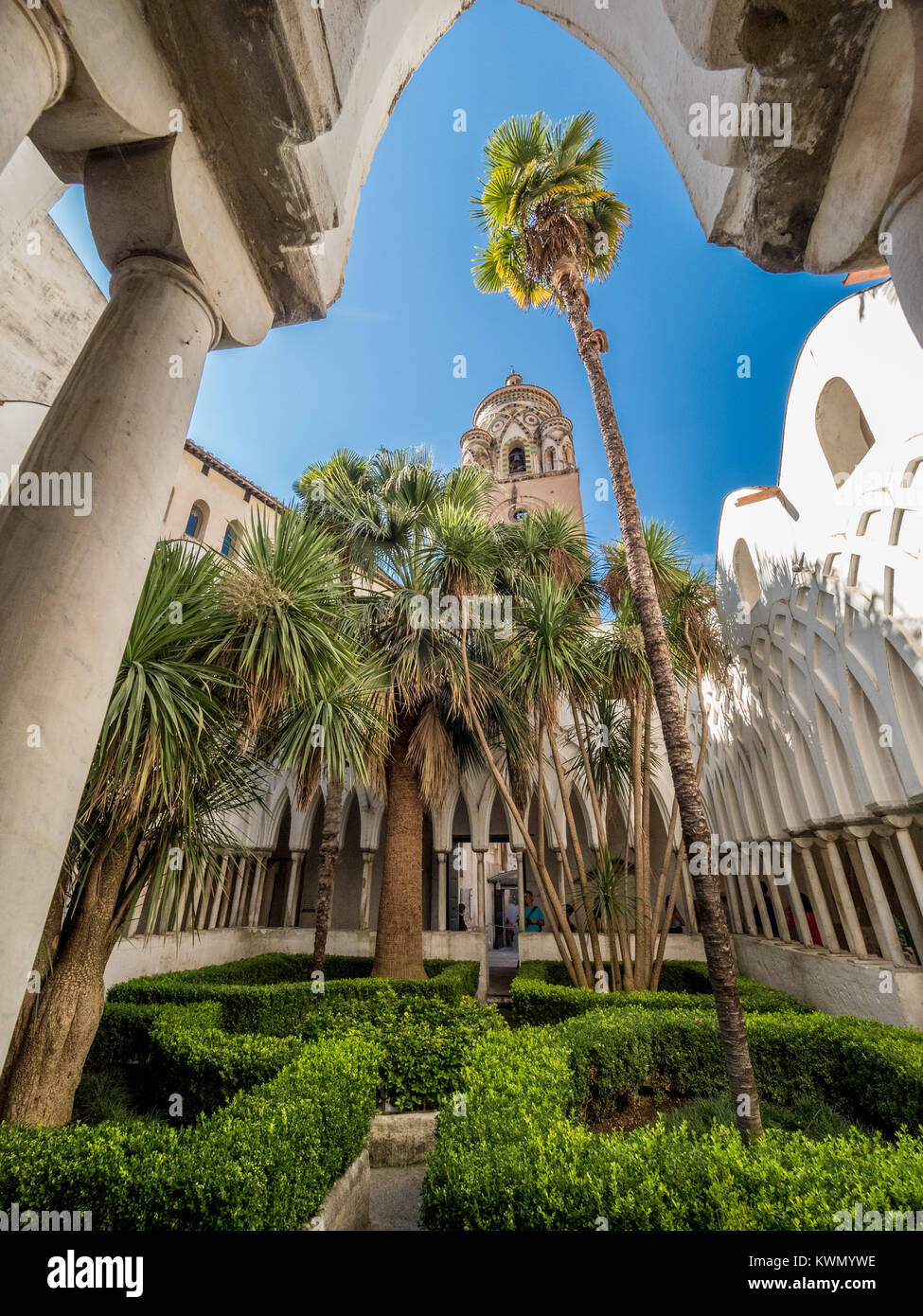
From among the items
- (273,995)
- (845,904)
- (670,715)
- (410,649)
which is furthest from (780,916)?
(273,995)

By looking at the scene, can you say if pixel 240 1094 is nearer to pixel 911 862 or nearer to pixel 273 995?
pixel 273 995

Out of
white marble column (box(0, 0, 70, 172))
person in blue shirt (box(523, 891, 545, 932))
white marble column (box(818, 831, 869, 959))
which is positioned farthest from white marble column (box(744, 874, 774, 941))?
white marble column (box(0, 0, 70, 172))


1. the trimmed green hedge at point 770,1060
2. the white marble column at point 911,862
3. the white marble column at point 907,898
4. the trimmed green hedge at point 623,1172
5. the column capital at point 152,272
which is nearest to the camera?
the column capital at point 152,272

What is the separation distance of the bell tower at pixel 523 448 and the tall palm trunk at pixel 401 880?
22.8 m

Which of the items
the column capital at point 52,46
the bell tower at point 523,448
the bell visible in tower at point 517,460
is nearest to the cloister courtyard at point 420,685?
the column capital at point 52,46

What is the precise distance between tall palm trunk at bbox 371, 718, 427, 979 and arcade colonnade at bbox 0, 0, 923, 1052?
8037 mm

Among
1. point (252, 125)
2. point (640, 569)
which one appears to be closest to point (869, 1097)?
point (640, 569)

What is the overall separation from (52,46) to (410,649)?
7.54 meters

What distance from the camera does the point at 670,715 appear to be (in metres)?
6.07

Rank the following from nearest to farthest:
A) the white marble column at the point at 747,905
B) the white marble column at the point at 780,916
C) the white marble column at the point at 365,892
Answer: the white marble column at the point at 780,916
the white marble column at the point at 747,905
the white marble column at the point at 365,892

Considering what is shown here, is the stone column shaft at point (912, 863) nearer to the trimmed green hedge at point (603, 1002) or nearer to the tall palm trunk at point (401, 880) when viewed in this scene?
the trimmed green hedge at point (603, 1002)

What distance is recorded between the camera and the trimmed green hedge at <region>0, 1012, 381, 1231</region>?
2.67 meters

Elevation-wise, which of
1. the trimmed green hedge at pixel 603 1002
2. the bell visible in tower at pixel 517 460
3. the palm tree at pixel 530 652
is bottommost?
the trimmed green hedge at pixel 603 1002

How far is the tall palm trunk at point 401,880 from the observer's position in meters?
8.76
